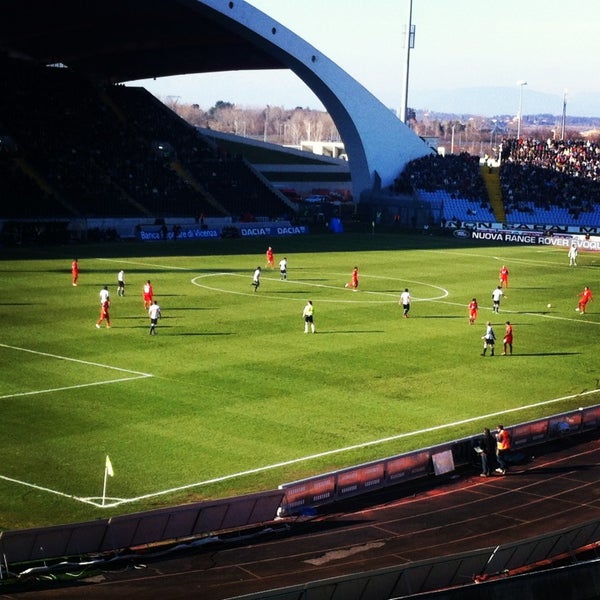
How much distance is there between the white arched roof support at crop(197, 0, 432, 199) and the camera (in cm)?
7819

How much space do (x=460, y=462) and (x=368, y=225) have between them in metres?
69.6

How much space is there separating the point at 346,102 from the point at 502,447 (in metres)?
67.3

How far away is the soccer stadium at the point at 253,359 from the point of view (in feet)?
70.3

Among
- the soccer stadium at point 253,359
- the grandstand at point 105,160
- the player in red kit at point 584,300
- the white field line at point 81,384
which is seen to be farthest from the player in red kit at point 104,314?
the grandstand at point 105,160

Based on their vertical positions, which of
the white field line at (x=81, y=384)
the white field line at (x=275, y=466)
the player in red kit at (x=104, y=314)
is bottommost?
the white field line at (x=275, y=466)

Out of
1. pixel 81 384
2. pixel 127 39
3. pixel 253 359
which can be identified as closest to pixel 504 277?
pixel 253 359

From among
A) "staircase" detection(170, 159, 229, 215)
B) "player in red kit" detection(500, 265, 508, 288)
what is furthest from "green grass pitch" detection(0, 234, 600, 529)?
"staircase" detection(170, 159, 229, 215)

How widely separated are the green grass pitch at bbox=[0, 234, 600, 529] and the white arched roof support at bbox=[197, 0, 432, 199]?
21.8 meters

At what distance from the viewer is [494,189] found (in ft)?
341

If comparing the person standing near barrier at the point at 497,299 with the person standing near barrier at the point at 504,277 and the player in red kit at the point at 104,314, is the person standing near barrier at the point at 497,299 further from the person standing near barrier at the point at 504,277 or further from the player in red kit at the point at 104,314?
the player in red kit at the point at 104,314

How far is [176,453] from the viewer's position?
28.0 m

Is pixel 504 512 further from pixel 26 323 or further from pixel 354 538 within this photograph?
pixel 26 323

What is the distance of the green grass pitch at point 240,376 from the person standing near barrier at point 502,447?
6.69 feet

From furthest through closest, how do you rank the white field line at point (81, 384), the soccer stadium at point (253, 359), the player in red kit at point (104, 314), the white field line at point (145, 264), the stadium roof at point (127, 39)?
the stadium roof at point (127, 39) < the white field line at point (145, 264) < the player in red kit at point (104, 314) < the white field line at point (81, 384) < the soccer stadium at point (253, 359)
